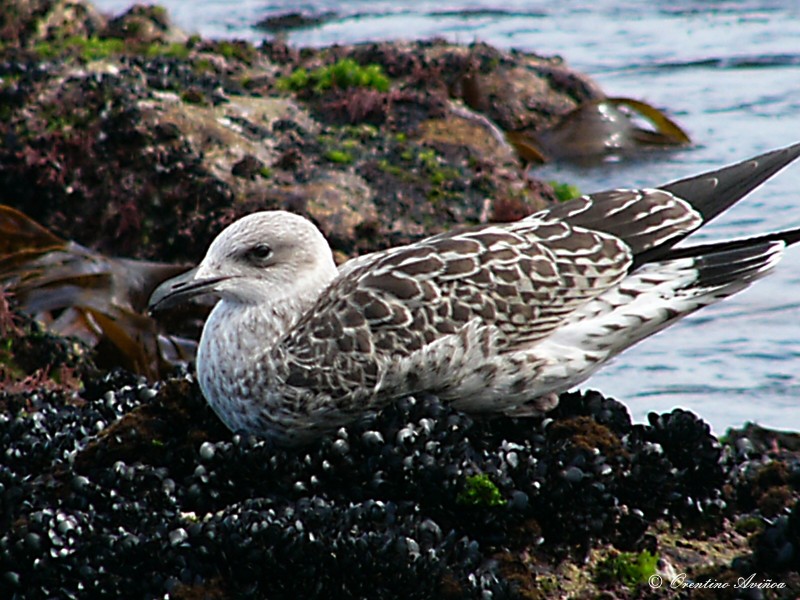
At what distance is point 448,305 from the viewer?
5402 mm

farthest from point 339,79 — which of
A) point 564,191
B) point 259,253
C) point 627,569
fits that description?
point 627,569

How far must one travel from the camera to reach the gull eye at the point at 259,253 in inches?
218

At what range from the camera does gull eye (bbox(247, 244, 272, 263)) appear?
5.54m

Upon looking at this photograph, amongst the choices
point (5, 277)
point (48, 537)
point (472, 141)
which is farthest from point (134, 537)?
point (472, 141)

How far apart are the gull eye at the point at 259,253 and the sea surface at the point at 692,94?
3045 millimetres

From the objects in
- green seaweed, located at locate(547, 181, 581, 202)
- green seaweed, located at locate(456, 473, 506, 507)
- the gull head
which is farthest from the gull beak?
green seaweed, located at locate(547, 181, 581, 202)

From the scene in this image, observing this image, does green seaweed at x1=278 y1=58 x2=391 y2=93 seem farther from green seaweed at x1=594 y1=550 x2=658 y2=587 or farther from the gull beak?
green seaweed at x1=594 y1=550 x2=658 y2=587

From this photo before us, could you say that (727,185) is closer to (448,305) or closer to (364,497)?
(448,305)

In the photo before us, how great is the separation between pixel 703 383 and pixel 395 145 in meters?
2.86

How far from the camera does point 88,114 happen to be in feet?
29.8

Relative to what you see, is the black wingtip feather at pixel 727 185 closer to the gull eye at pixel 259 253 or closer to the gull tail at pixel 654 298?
the gull tail at pixel 654 298

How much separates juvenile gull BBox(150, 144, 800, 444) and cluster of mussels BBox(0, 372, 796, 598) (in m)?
0.16

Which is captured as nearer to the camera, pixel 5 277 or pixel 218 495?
pixel 218 495

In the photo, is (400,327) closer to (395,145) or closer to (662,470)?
(662,470)
